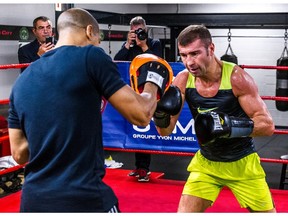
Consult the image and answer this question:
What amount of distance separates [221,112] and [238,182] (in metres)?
0.37

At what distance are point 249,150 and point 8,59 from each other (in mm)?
3790

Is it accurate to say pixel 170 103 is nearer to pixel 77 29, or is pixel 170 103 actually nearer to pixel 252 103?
pixel 252 103

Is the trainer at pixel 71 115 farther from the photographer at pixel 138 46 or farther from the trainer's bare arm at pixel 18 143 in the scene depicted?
the photographer at pixel 138 46

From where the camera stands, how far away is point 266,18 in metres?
5.80

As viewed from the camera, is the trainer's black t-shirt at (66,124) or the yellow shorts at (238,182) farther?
the yellow shorts at (238,182)

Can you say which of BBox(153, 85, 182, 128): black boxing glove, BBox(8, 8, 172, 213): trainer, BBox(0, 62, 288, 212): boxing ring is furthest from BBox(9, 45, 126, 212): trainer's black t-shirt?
BBox(0, 62, 288, 212): boxing ring

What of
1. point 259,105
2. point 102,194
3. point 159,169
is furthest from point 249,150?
point 159,169

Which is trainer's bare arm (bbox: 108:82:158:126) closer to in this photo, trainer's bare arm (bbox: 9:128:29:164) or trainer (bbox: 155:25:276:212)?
trainer's bare arm (bbox: 9:128:29:164)

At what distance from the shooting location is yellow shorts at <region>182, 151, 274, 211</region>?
2354 mm

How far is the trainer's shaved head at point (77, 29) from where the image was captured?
1.55 meters

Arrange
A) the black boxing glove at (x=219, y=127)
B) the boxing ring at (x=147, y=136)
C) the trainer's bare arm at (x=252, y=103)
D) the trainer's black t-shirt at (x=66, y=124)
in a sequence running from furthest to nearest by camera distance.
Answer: the boxing ring at (x=147, y=136) < the trainer's bare arm at (x=252, y=103) < the black boxing glove at (x=219, y=127) < the trainer's black t-shirt at (x=66, y=124)

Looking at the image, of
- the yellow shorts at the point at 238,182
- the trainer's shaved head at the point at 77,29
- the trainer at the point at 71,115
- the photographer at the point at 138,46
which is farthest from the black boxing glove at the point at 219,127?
the photographer at the point at 138,46

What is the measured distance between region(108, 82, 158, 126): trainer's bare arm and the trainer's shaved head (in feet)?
0.70

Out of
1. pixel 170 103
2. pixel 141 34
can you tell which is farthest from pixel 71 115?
pixel 141 34
